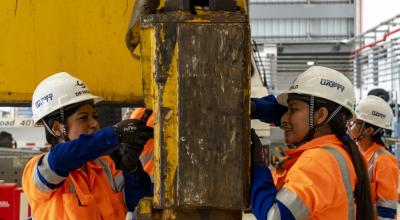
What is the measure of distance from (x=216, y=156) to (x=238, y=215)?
23cm

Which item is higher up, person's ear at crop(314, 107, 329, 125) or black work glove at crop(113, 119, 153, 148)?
person's ear at crop(314, 107, 329, 125)

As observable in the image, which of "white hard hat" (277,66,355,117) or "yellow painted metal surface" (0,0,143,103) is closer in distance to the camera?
"white hard hat" (277,66,355,117)

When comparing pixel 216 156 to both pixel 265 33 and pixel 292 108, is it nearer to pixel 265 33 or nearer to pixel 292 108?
pixel 292 108

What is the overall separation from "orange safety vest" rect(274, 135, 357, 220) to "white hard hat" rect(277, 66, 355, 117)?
0.22m

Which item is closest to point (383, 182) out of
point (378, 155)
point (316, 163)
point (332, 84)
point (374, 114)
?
point (378, 155)

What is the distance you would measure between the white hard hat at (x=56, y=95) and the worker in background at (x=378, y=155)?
244 centimetres

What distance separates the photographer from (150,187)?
2.48m

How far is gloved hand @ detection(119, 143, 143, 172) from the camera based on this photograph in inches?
81.3

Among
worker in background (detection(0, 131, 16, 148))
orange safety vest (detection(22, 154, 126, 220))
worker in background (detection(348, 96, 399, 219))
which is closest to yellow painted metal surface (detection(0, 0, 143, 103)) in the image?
orange safety vest (detection(22, 154, 126, 220))

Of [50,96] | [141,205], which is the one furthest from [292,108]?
[50,96]

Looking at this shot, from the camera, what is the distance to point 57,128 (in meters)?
2.40

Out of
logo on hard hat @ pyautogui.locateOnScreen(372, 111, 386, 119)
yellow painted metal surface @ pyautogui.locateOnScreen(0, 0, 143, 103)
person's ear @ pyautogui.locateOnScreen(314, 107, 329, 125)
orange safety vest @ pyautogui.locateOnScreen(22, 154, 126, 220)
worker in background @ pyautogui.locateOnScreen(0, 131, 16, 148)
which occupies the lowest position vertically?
worker in background @ pyautogui.locateOnScreen(0, 131, 16, 148)

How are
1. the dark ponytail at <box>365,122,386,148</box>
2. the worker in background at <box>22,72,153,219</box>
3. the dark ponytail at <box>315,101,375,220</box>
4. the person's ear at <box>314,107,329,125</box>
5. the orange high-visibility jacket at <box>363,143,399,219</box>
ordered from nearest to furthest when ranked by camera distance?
the worker in background at <box>22,72,153,219</box>, the dark ponytail at <box>315,101,375,220</box>, the person's ear at <box>314,107,329,125</box>, the orange high-visibility jacket at <box>363,143,399,219</box>, the dark ponytail at <box>365,122,386,148</box>

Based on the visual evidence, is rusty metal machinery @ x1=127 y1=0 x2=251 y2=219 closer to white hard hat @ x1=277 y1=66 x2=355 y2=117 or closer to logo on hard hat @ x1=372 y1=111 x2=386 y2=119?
white hard hat @ x1=277 y1=66 x2=355 y2=117
